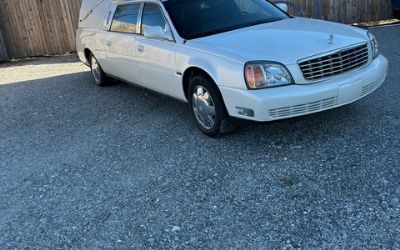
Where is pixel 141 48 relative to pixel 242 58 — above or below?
below

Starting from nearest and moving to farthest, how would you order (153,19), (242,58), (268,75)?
1. (268,75)
2. (242,58)
3. (153,19)

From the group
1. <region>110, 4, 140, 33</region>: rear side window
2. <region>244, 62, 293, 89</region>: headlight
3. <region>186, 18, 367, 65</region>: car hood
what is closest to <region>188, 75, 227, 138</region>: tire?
<region>186, 18, 367, 65</region>: car hood

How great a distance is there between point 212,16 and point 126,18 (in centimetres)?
155

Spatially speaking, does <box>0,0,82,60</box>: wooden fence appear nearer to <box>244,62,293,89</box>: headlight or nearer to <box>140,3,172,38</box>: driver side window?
<box>140,3,172,38</box>: driver side window

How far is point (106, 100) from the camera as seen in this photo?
7.74 metres

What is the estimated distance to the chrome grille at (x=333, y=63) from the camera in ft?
15.5

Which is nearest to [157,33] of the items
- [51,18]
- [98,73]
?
[98,73]

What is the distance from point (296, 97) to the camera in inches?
181

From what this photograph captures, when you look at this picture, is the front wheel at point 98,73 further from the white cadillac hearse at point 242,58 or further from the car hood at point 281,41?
the car hood at point 281,41

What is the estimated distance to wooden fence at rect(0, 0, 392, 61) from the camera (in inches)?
475

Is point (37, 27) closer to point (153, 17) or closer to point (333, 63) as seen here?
point (153, 17)

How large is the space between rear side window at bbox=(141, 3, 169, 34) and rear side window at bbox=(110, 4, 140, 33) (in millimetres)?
219

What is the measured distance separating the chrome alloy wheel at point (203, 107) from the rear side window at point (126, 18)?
161cm

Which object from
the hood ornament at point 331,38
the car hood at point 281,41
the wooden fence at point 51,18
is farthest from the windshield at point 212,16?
the wooden fence at point 51,18
